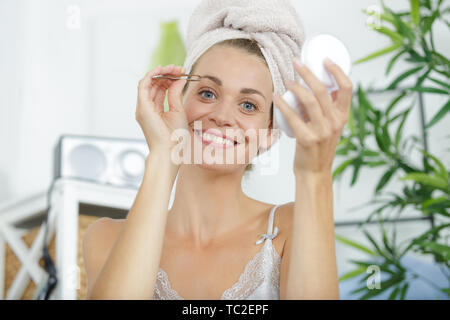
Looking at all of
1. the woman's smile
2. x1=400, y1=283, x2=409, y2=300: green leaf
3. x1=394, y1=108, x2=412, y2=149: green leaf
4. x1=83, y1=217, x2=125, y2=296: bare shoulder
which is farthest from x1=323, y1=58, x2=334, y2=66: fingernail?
x1=400, y1=283, x2=409, y2=300: green leaf

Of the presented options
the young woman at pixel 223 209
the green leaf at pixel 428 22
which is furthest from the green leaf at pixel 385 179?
the young woman at pixel 223 209

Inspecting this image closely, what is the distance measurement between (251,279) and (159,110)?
25cm

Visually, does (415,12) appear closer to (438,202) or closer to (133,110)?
(438,202)

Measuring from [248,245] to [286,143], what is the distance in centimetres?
24

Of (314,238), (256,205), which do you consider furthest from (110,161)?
(314,238)

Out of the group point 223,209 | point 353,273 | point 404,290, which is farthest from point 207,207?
point 404,290

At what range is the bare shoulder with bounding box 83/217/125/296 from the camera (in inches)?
23.1

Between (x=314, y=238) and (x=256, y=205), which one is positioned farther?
(x=256, y=205)

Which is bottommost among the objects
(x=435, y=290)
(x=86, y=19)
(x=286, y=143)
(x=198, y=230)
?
(x=435, y=290)

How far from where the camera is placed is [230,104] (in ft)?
1.87

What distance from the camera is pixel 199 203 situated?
0.65 m

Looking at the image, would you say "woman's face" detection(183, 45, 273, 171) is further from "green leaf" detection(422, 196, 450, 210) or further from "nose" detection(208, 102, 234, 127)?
"green leaf" detection(422, 196, 450, 210)

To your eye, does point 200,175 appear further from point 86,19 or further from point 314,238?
point 86,19

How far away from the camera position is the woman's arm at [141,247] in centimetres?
42
